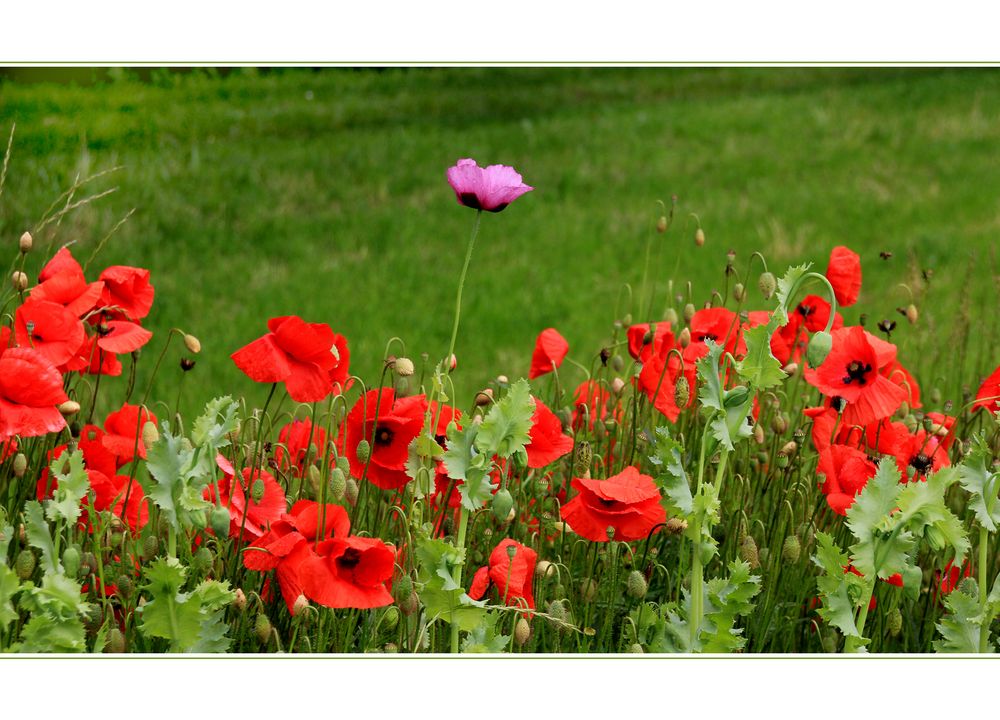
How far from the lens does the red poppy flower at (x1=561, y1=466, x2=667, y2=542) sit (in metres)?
1.93

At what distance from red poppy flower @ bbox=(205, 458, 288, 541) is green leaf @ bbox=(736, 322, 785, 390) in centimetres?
79

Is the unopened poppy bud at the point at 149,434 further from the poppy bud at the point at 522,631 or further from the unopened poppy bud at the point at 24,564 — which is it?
the poppy bud at the point at 522,631

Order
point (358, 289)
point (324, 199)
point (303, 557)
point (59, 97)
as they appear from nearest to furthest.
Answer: point (303, 557) < point (59, 97) < point (358, 289) < point (324, 199)

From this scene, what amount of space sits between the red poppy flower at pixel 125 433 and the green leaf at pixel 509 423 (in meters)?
0.71

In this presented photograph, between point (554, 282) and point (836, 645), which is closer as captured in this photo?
point (836, 645)

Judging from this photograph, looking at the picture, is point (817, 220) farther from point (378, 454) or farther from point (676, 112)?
point (378, 454)

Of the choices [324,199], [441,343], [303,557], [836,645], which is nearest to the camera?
[303,557]

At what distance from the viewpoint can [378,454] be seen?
2.11 meters

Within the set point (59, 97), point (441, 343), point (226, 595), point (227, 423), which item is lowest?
point (441, 343)

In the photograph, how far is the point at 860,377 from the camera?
2.13 m

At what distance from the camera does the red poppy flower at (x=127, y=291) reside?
7.28ft

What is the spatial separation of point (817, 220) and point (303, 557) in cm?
433

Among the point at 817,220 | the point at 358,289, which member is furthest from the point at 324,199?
the point at 817,220

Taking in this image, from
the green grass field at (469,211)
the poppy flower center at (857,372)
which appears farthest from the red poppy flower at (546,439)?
the green grass field at (469,211)
